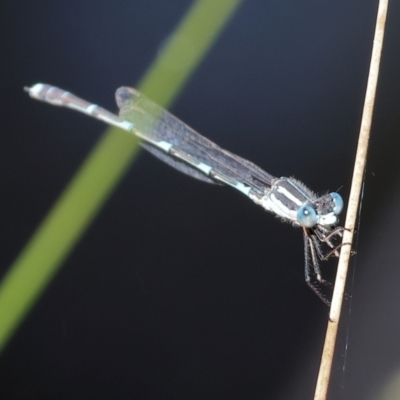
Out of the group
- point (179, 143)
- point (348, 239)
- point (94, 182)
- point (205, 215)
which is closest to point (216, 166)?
point (179, 143)

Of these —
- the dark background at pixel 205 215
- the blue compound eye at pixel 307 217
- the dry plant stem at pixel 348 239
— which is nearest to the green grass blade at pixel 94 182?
the dark background at pixel 205 215

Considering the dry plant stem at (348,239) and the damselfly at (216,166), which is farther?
the damselfly at (216,166)

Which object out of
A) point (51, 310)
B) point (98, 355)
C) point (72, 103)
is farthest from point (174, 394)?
point (72, 103)

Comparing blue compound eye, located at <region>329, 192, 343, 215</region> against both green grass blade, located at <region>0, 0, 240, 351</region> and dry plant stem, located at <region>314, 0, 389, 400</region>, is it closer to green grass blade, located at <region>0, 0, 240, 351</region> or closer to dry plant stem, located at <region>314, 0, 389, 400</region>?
dry plant stem, located at <region>314, 0, 389, 400</region>

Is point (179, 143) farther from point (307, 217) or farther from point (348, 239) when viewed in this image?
point (348, 239)

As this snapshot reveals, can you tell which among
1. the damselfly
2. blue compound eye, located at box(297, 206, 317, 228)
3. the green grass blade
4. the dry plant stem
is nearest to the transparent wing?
the damselfly

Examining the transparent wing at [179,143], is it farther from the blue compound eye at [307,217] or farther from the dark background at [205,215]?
the blue compound eye at [307,217]
